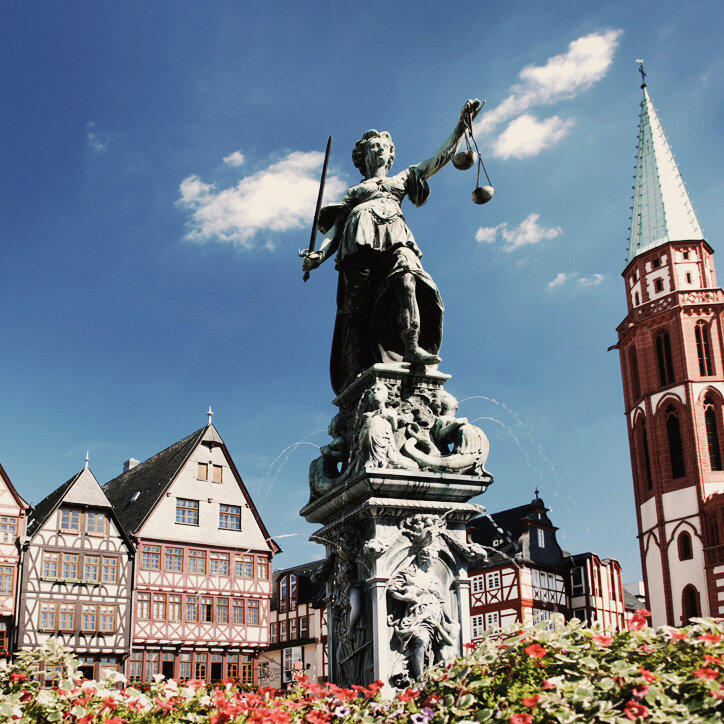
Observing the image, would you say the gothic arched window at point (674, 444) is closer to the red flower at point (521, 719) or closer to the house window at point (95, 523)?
the house window at point (95, 523)

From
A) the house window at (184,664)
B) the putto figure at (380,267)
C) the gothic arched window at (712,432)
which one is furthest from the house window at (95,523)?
the gothic arched window at (712,432)

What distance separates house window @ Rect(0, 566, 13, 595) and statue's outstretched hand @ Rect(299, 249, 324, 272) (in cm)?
2939

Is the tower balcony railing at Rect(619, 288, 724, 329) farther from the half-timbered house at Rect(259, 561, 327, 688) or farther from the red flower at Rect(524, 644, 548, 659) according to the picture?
the red flower at Rect(524, 644, 548, 659)

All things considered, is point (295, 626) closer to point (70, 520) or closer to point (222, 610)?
point (222, 610)

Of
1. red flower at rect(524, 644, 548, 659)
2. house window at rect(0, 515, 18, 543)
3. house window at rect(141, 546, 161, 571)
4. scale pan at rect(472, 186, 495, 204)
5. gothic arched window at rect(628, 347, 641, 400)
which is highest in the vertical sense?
gothic arched window at rect(628, 347, 641, 400)

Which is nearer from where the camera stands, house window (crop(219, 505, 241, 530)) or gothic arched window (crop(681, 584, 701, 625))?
house window (crop(219, 505, 241, 530))

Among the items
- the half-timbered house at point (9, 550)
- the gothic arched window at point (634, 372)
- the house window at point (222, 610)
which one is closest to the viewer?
the half-timbered house at point (9, 550)

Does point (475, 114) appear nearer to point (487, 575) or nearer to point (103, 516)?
point (103, 516)

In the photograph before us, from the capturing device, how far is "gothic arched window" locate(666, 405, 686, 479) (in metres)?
59.8

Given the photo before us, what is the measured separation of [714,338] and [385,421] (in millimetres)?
60263

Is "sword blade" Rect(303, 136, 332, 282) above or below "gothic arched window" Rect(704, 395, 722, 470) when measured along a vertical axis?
below


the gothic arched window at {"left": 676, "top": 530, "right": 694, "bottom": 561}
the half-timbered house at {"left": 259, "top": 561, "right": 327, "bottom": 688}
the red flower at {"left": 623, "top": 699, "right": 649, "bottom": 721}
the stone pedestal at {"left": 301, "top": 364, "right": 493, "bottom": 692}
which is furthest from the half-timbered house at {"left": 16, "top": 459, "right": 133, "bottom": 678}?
the gothic arched window at {"left": 676, "top": 530, "right": 694, "bottom": 561}

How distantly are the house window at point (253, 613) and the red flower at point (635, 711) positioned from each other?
1367 inches

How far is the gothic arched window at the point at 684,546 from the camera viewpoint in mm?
57812
